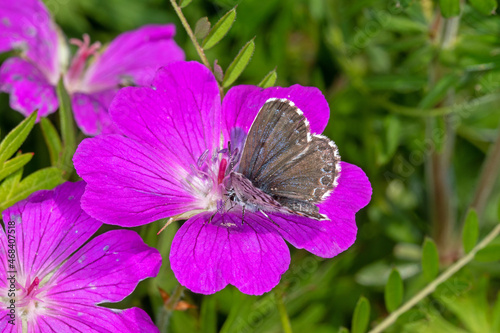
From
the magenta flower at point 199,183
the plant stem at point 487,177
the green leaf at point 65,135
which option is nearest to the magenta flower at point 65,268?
the magenta flower at point 199,183

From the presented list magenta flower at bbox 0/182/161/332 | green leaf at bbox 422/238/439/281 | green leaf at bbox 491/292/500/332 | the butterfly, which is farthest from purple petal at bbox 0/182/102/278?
green leaf at bbox 491/292/500/332

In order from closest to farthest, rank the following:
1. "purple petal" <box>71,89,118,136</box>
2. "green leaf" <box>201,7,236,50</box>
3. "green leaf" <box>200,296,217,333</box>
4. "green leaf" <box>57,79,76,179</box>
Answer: "green leaf" <box>201,7,236,50</box>, "green leaf" <box>57,79,76,179</box>, "purple petal" <box>71,89,118,136</box>, "green leaf" <box>200,296,217,333</box>

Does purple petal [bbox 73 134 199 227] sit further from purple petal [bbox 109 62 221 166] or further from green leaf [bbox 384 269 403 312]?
green leaf [bbox 384 269 403 312]

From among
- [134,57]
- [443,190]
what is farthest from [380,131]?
[134,57]

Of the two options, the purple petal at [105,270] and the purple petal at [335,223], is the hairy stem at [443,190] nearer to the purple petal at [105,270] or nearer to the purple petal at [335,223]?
the purple petal at [335,223]

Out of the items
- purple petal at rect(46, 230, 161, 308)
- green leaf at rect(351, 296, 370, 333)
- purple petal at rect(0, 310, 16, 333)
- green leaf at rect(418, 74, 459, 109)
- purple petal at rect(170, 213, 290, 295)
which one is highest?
purple petal at rect(0, 310, 16, 333)

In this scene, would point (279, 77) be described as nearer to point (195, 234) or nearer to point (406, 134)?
point (406, 134)
